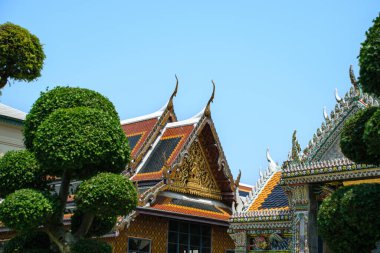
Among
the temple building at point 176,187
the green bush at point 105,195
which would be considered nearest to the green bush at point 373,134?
the green bush at point 105,195

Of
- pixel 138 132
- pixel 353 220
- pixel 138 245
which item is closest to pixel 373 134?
pixel 353 220

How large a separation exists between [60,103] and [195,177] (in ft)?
30.1

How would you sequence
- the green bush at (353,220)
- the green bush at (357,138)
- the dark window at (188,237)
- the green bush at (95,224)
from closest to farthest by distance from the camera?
the green bush at (353,220)
the green bush at (357,138)
the green bush at (95,224)
the dark window at (188,237)

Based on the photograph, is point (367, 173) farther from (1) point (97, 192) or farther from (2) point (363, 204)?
(1) point (97, 192)

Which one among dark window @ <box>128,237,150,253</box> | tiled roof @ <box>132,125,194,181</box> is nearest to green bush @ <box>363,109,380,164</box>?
dark window @ <box>128,237,150,253</box>

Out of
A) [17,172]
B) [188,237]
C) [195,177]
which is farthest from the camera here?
[195,177]

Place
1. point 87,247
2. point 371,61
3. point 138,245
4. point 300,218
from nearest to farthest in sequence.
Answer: point 371,61
point 87,247
point 300,218
point 138,245

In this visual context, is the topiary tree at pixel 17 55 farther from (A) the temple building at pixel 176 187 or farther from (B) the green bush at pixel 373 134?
(B) the green bush at pixel 373 134

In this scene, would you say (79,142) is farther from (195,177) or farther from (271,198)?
(195,177)

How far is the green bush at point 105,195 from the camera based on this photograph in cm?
1126

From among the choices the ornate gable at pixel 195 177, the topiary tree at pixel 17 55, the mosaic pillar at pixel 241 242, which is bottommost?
the mosaic pillar at pixel 241 242

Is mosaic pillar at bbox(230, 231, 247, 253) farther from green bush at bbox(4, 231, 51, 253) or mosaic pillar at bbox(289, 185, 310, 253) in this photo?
green bush at bbox(4, 231, 51, 253)

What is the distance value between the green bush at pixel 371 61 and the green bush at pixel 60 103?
5.38m

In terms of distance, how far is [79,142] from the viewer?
11.4m
